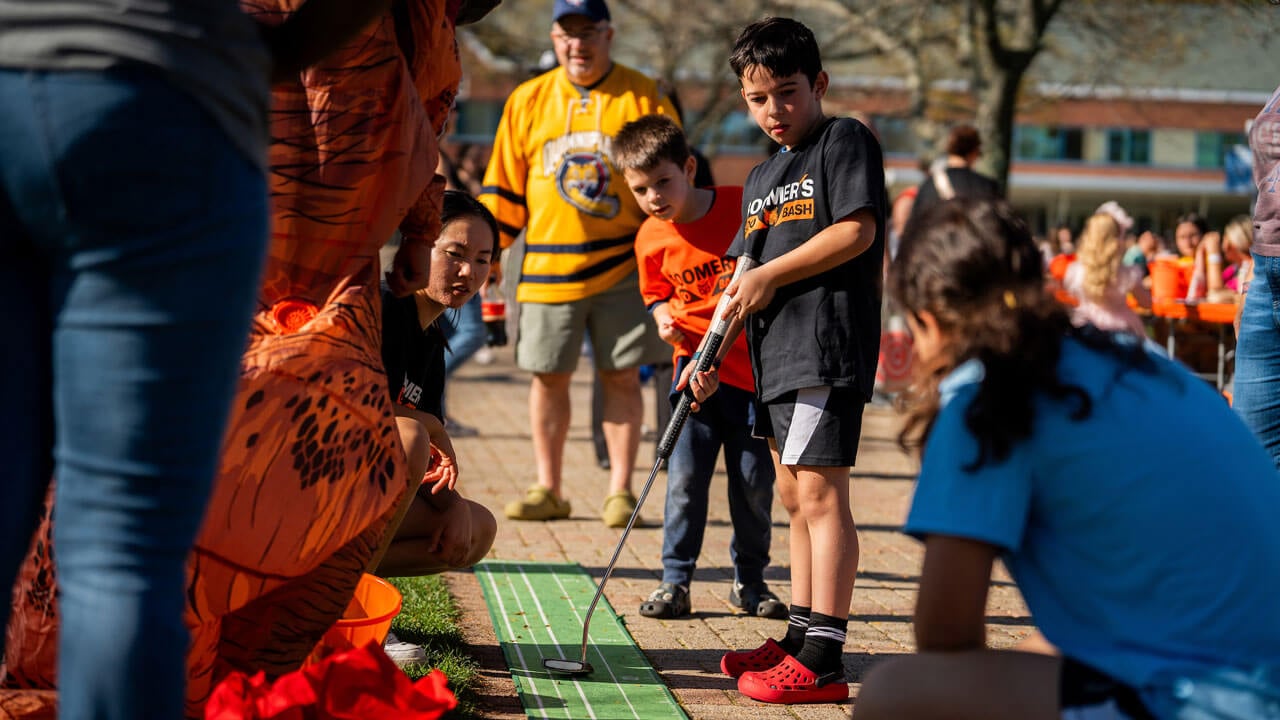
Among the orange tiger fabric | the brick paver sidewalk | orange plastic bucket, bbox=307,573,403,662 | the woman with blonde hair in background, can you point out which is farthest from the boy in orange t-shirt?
the woman with blonde hair in background

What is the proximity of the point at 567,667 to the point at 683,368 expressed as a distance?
1301 mm

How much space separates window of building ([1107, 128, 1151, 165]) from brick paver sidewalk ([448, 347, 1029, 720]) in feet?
179

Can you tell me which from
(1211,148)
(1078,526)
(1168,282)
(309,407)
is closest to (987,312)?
(1078,526)

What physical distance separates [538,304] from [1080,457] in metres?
4.63

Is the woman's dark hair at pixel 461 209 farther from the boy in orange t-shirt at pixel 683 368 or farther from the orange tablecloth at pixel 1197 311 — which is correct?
the orange tablecloth at pixel 1197 311

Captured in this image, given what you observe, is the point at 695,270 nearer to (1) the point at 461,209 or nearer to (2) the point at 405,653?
(1) the point at 461,209

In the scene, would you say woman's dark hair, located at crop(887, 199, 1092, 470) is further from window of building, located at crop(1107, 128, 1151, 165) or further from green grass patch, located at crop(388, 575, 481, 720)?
window of building, located at crop(1107, 128, 1151, 165)

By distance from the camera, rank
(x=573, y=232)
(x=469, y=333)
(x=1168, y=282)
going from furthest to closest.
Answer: (x=1168, y=282) → (x=469, y=333) → (x=573, y=232)

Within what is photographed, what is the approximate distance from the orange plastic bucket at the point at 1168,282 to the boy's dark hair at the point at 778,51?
889cm

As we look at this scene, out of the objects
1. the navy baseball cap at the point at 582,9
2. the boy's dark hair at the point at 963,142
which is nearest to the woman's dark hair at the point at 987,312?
the navy baseball cap at the point at 582,9

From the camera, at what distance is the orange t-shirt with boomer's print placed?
472 cm

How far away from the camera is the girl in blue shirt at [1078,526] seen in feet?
6.97

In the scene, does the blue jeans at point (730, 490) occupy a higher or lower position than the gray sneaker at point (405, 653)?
higher

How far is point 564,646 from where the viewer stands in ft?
13.6
